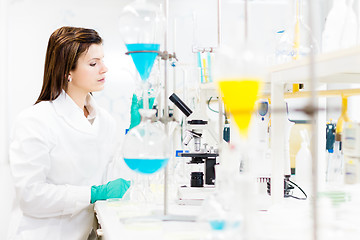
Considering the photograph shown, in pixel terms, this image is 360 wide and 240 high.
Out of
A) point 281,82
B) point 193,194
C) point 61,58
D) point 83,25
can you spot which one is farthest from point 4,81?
point 281,82

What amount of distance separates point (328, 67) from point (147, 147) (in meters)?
0.56

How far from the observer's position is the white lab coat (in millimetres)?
2068

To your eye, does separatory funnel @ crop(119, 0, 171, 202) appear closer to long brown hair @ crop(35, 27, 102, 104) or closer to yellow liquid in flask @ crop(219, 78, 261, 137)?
yellow liquid in flask @ crop(219, 78, 261, 137)

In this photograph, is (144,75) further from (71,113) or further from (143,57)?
(71,113)

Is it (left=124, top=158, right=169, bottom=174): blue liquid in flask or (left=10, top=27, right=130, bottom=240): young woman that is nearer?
(left=124, top=158, right=169, bottom=174): blue liquid in flask

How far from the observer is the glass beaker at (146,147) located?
1.28m

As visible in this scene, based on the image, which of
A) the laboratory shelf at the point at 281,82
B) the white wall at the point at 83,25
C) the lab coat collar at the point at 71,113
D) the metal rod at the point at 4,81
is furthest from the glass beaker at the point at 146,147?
the metal rod at the point at 4,81

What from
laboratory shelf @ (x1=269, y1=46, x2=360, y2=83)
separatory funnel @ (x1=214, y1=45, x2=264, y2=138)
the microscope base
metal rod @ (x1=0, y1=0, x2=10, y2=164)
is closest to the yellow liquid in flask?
separatory funnel @ (x1=214, y1=45, x2=264, y2=138)

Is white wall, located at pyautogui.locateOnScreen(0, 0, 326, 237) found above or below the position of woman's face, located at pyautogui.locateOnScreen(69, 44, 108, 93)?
above

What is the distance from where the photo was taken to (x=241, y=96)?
881 millimetres

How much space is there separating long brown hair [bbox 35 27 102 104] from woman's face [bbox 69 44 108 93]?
0.09 feet

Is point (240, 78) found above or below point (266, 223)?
above

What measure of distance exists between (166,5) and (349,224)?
0.90 meters

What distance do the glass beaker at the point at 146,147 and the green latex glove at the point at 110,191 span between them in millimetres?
724
